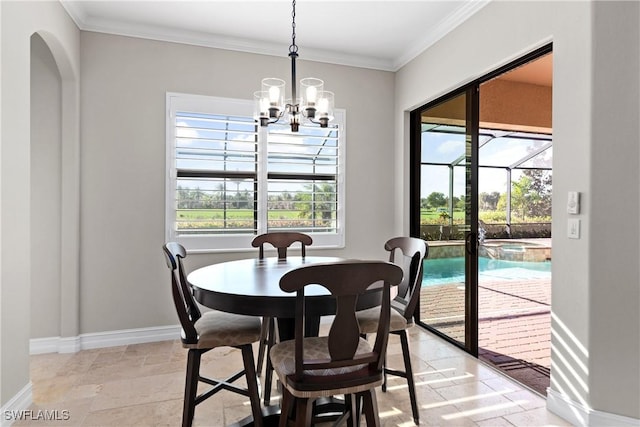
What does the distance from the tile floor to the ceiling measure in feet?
9.41

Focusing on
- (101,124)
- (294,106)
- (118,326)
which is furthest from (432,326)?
(101,124)

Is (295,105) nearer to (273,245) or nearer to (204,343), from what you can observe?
(273,245)

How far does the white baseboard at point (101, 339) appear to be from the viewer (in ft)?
10.6

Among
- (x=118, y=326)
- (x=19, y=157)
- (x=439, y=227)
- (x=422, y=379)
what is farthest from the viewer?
(x=439, y=227)

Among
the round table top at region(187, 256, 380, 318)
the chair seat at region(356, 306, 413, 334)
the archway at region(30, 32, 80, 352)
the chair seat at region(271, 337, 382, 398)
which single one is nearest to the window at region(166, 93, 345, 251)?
the archway at region(30, 32, 80, 352)

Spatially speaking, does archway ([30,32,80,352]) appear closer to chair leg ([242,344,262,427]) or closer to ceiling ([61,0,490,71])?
ceiling ([61,0,490,71])

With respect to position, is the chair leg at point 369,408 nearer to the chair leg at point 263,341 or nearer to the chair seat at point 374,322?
the chair seat at point 374,322

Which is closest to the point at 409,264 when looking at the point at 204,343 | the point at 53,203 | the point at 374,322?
the point at 374,322

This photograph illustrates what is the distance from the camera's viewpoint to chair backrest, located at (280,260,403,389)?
1442 mm

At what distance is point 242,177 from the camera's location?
3.73 metres

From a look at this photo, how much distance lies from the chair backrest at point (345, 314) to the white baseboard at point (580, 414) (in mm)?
1354

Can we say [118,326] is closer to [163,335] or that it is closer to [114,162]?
[163,335]

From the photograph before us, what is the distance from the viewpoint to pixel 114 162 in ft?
11.1

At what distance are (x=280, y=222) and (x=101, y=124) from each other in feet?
6.19
